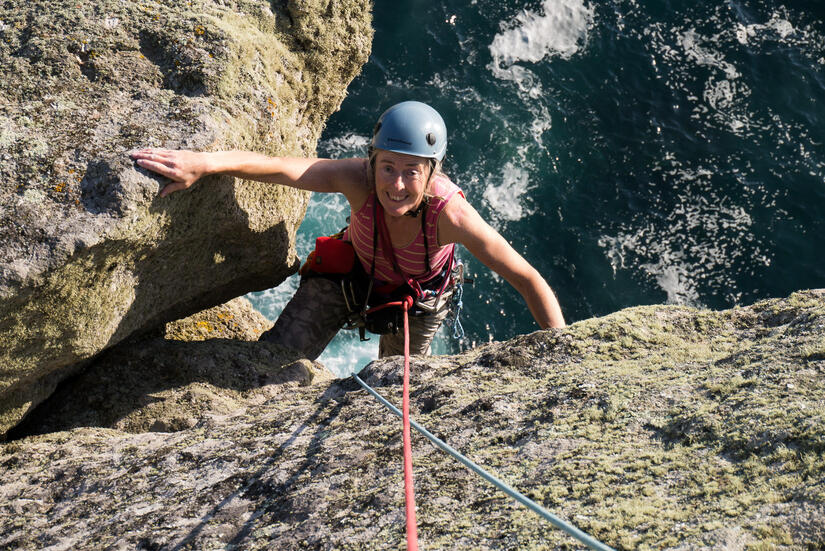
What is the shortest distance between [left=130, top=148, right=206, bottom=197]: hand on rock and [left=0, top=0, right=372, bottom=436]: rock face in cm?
7

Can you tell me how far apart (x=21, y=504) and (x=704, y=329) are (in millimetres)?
3692

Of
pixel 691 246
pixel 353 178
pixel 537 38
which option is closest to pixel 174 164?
pixel 353 178

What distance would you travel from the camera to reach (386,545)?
2.82m

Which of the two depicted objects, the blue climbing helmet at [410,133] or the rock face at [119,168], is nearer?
the rock face at [119,168]

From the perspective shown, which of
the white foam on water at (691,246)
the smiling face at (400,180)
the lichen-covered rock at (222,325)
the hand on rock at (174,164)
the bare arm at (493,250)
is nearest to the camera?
the hand on rock at (174,164)

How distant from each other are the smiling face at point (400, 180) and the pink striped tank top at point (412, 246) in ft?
0.53

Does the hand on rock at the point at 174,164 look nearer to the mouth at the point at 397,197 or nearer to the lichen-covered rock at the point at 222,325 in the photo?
the mouth at the point at 397,197

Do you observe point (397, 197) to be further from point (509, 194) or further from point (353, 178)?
point (509, 194)

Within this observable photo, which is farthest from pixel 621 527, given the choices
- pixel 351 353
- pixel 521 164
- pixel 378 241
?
pixel 521 164

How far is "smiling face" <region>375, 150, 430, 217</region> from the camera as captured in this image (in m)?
4.96

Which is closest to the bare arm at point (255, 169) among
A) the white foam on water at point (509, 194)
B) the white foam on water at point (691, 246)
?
the white foam on water at point (509, 194)

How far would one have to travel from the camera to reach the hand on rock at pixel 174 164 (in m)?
4.26

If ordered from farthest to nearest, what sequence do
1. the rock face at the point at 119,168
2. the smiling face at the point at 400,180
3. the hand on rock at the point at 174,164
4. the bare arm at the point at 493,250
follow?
the bare arm at the point at 493,250, the smiling face at the point at 400,180, the hand on rock at the point at 174,164, the rock face at the point at 119,168

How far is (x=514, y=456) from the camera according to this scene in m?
3.22
